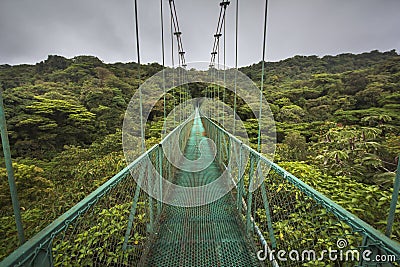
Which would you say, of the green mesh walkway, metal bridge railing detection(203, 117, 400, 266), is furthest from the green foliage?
the green mesh walkway

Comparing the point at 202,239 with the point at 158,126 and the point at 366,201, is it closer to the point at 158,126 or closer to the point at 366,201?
the point at 366,201

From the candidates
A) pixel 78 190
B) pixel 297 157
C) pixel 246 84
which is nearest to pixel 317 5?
pixel 297 157

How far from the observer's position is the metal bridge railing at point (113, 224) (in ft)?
3.17

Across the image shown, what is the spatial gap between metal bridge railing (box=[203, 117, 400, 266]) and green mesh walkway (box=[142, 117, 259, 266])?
0.47 feet

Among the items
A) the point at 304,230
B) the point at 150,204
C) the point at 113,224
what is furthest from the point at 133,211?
the point at 304,230

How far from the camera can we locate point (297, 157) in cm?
397

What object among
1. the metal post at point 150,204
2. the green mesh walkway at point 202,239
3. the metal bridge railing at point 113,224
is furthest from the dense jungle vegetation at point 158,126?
the metal post at point 150,204

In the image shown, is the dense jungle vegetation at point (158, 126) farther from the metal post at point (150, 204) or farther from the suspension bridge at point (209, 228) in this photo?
the metal post at point (150, 204)

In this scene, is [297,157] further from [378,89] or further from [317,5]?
[378,89]

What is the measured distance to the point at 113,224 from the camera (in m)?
1.52

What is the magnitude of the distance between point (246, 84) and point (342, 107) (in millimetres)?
3305

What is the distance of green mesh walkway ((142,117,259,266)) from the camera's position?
1.56 metres

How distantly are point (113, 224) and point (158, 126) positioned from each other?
20.2 ft

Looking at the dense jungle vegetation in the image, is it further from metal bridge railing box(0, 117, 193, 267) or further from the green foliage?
metal bridge railing box(0, 117, 193, 267)
